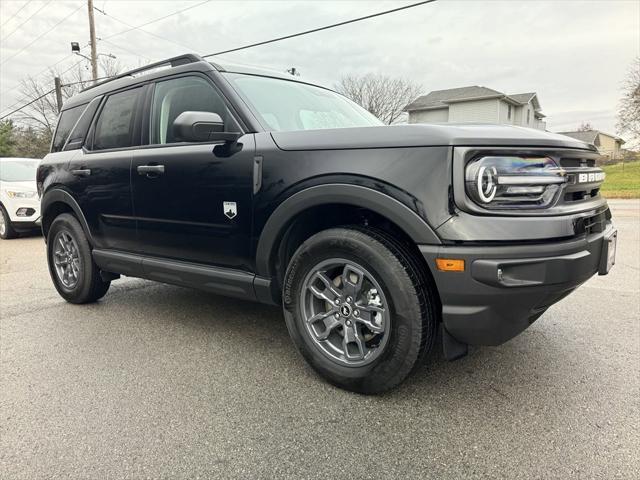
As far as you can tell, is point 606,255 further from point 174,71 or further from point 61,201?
point 61,201

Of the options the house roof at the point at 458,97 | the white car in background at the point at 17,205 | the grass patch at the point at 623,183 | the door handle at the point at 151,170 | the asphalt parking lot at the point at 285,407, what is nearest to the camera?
the asphalt parking lot at the point at 285,407

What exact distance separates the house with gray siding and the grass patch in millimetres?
8011

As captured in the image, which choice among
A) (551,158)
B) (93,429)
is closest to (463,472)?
(551,158)

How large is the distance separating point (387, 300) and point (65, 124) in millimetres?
3939

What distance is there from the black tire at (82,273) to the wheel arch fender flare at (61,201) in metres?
0.07

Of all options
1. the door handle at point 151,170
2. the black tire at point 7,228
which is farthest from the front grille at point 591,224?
the black tire at point 7,228

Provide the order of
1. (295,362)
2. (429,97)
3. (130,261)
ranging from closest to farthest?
1. (295,362)
2. (130,261)
3. (429,97)

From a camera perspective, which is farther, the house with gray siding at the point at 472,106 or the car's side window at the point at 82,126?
the house with gray siding at the point at 472,106

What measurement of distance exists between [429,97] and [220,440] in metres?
44.9

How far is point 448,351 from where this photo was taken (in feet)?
7.76

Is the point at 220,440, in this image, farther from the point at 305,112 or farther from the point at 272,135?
the point at 305,112

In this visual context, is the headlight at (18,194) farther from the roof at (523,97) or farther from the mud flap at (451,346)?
the roof at (523,97)

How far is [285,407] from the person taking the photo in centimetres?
246

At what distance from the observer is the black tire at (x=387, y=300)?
2279 millimetres
